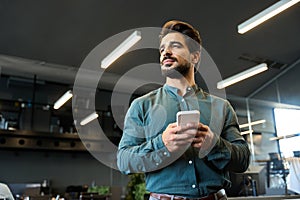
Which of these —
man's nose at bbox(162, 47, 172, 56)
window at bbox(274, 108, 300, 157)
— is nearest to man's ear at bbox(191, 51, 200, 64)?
man's nose at bbox(162, 47, 172, 56)

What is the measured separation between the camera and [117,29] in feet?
18.4

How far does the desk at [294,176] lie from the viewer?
4.11 m

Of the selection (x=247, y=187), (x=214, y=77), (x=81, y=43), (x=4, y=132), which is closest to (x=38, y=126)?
(x=4, y=132)

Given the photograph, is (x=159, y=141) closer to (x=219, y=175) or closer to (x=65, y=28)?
(x=219, y=175)

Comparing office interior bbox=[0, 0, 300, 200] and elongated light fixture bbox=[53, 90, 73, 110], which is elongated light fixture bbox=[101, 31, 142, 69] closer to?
office interior bbox=[0, 0, 300, 200]

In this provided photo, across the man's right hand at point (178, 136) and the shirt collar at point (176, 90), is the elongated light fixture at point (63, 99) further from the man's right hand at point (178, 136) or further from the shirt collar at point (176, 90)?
the man's right hand at point (178, 136)

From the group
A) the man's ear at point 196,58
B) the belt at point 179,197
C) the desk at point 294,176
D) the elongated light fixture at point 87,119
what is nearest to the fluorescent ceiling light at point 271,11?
the desk at point 294,176

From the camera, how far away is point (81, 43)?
19.5ft

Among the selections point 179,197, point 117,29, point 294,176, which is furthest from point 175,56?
point 117,29

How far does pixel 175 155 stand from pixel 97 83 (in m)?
7.22

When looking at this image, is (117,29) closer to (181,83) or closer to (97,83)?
(97,83)

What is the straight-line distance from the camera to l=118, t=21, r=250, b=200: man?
0.84 metres

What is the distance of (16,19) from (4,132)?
280 cm

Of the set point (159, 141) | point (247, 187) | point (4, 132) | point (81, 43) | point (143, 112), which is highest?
point (81, 43)
